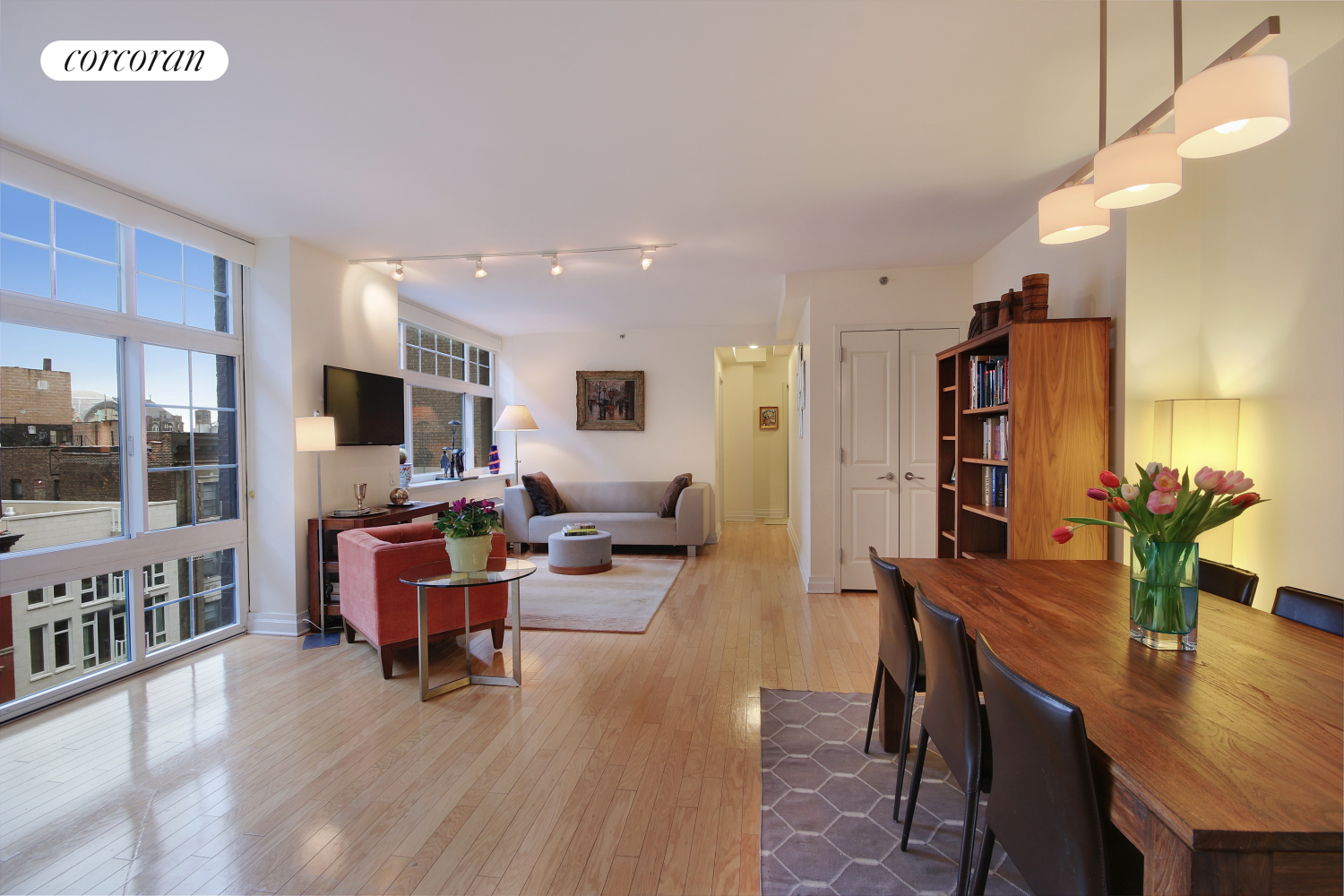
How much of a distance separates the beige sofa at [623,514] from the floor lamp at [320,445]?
2238 millimetres

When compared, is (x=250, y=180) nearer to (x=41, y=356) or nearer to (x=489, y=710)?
(x=41, y=356)

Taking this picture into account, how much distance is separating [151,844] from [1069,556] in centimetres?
380

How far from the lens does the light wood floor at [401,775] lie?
1.81 m

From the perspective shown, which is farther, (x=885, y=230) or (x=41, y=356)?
(x=885, y=230)

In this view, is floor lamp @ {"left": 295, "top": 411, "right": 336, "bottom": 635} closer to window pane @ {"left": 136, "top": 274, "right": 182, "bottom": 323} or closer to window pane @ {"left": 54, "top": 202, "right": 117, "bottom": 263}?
window pane @ {"left": 136, "top": 274, "right": 182, "bottom": 323}

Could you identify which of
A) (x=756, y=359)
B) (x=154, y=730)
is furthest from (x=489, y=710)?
(x=756, y=359)

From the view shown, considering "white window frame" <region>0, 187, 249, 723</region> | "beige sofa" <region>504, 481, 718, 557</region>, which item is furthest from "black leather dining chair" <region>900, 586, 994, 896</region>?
"beige sofa" <region>504, 481, 718, 557</region>

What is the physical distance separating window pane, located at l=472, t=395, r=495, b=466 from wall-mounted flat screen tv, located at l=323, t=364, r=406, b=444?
2.56m

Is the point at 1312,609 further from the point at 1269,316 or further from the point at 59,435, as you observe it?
the point at 59,435

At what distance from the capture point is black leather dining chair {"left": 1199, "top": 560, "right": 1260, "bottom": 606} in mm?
1950

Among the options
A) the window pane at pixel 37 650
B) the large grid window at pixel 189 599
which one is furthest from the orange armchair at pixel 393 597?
the window pane at pixel 37 650

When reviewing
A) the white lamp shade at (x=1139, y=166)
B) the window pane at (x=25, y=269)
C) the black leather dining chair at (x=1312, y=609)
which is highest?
the window pane at (x=25, y=269)

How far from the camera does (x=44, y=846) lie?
1916mm

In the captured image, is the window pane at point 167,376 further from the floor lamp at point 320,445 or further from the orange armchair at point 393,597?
the orange armchair at point 393,597
